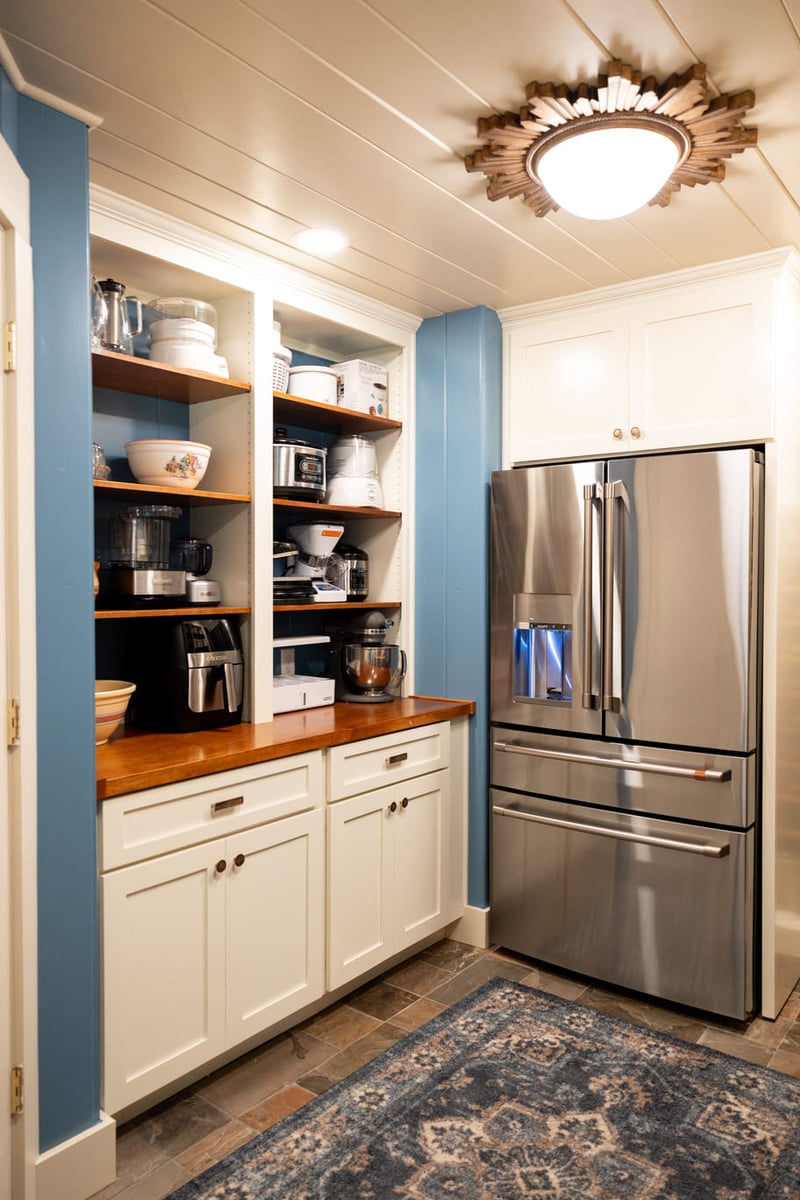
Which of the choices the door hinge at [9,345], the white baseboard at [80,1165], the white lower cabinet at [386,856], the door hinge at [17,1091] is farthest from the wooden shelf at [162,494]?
the white baseboard at [80,1165]

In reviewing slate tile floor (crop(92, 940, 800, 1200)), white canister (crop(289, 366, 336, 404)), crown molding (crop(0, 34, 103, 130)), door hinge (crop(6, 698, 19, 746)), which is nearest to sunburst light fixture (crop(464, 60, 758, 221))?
crown molding (crop(0, 34, 103, 130))

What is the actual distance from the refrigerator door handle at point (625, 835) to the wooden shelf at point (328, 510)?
3.86 ft

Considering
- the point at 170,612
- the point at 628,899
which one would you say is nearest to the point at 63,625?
the point at 170,612

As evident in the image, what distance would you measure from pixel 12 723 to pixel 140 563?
0.93 meters

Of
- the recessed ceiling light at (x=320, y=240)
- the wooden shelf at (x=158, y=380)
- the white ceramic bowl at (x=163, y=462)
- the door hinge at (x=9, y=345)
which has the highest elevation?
the recessed ceiling light at (x=320, y=240)

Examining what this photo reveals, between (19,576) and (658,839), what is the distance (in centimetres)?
206

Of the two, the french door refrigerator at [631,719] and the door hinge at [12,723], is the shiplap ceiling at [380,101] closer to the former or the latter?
the french door refrigerator at [631,719]

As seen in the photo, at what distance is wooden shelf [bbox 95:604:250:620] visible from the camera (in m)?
2.35

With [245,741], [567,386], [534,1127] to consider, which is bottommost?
[534,1127]

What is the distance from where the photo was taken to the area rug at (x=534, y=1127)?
193 centimetres

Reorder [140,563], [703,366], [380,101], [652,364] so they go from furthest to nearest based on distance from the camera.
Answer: [652,364] → [703,366] → [140,563] → [380,101]

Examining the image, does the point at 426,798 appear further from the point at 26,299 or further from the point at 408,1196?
the point at 26,299

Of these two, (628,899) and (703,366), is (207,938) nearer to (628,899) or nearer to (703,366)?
(628,899)

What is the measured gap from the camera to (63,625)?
6.00ft
